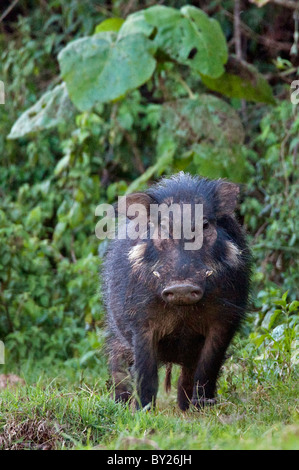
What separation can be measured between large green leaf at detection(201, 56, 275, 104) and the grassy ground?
4.49 m

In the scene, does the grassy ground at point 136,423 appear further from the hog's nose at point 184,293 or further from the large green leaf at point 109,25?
the large green leaf at point 109,25

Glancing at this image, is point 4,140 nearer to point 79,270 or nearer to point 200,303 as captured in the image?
point 79,270

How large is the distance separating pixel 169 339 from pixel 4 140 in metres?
5.98

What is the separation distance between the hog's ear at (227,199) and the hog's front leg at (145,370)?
87 cm

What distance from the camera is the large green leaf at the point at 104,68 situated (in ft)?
26.6

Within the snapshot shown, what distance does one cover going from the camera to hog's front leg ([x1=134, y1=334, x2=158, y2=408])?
4.89 m

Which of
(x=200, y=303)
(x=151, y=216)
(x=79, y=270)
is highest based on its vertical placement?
(x=151, y=216)

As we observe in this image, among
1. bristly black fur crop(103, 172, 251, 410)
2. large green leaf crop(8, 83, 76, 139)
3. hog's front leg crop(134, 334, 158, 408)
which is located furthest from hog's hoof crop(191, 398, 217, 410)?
large green leaf crop(8, 83, 76, 139)

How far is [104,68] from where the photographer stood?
8.20m

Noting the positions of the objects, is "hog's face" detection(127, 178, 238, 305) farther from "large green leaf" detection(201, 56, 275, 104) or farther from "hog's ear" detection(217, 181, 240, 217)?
"large green leaf" detection(201, 56, 275, 104)

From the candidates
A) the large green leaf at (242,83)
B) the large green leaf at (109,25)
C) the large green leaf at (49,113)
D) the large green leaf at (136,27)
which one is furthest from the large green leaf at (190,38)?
the large green leaf at (49,113)

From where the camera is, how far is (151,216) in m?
4.95

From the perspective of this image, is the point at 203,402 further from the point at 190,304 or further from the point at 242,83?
the point at 242,83

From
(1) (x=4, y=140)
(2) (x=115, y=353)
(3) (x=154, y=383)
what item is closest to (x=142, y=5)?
(1) (x=4, y=140)
